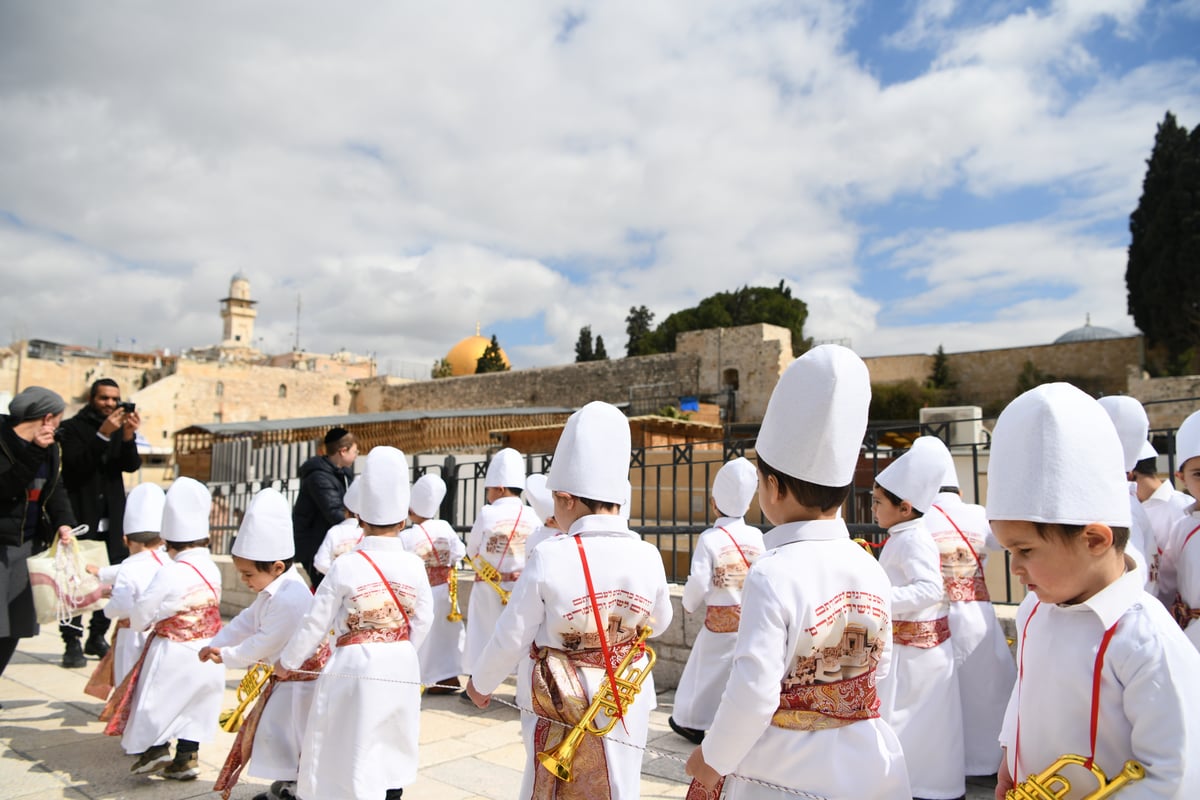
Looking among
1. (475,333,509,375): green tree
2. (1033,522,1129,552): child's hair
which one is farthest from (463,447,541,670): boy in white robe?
(475,333,509,375): green tree

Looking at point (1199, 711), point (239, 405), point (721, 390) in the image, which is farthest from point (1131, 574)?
point (239, 405)

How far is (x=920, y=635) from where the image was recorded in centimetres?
362

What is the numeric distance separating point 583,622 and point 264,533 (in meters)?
1.81

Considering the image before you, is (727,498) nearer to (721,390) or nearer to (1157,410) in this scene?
(1157,410)

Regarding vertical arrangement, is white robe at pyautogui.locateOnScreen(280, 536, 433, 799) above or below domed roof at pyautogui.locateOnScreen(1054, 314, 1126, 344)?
below

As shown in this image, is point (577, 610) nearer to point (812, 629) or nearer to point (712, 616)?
point (812, 629)

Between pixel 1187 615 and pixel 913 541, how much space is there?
3.17 ft

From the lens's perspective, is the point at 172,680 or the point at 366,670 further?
the point at 172,680

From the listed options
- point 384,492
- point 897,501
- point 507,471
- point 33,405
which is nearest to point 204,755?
point 33,405

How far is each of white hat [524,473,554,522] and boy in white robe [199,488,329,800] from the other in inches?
97.5

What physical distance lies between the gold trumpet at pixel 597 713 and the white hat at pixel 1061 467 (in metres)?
1.43

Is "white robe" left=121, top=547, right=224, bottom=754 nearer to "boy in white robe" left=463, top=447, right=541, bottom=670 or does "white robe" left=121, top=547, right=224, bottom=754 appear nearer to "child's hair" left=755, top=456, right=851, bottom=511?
"boy in white robe" left=463, top=447, right=541, bottom=670

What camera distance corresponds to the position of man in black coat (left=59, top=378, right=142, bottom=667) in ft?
17.8

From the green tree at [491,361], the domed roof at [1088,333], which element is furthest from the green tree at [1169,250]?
the green tree at [491,361]
